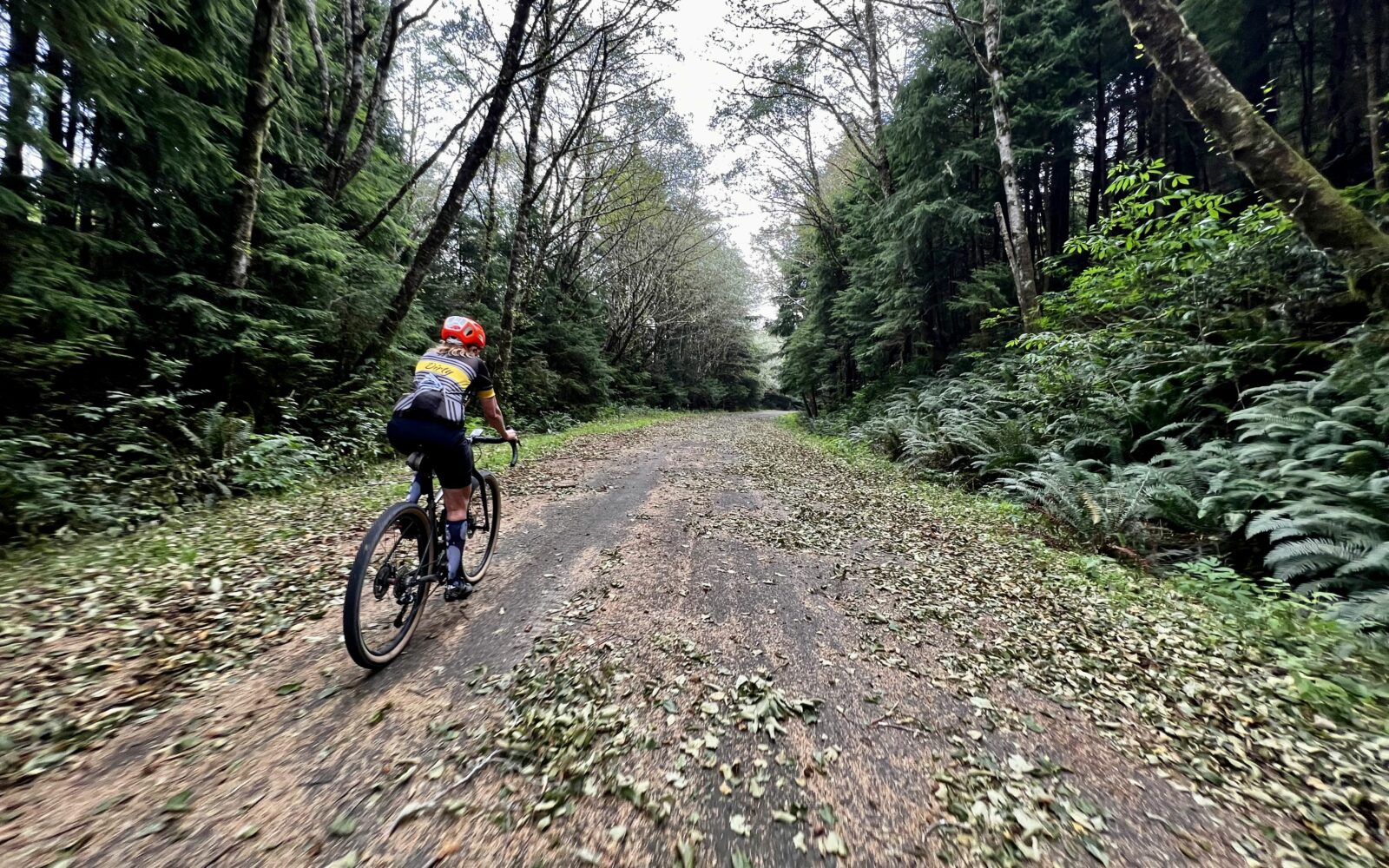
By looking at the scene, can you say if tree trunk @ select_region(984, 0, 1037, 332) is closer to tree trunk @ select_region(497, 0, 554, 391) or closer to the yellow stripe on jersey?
the yellow stripe on jersey

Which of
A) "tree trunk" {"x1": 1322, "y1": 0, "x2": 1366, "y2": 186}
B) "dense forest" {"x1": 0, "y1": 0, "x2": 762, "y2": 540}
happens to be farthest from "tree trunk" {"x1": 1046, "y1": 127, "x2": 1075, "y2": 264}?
"dense forest" {"x1": 0, "y1": 0, "x2": 762, "y2": 540}

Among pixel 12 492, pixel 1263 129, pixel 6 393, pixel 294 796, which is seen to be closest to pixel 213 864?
pixel 294 796

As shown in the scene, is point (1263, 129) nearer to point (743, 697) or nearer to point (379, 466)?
point (743, 697)

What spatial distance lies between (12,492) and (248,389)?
3.03 m

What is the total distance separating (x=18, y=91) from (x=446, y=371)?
4716 millimetres

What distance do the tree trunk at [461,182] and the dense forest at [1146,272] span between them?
7510mm

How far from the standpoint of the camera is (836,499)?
6.82 meters

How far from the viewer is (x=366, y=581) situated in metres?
2.95

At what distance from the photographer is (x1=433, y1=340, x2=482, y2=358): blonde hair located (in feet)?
11.0

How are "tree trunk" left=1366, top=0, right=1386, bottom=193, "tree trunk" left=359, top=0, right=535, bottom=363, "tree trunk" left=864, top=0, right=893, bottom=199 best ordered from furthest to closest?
"tree trunk" left=864, top=0, right=893, bottom=199, "tree trunk" left=359, top=0, right=535, bottom=363, "tree trunk" left=1366, top=0, right=1386, bottom=193

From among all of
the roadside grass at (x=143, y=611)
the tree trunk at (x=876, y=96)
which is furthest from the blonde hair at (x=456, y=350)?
the tree trunk at (x=876, y=96)

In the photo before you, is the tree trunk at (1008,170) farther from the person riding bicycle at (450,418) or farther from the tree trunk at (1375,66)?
the person riding bicycle at (450,418)

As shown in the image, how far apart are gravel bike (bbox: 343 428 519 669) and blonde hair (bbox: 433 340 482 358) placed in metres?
0.69

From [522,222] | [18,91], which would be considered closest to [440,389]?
[18,91]
